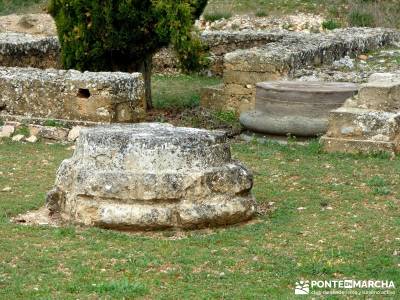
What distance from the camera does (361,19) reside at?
24734mm

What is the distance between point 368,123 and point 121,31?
4.16 m

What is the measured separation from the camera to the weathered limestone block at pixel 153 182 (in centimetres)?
856

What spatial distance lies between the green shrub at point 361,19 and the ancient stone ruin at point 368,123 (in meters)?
12.3

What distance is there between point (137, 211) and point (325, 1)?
19.3 metres

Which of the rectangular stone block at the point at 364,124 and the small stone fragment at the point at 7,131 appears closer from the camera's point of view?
the rectangular stone block at the point at 364,124

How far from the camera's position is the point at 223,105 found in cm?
1552

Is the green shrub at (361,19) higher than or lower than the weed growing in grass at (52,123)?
lower

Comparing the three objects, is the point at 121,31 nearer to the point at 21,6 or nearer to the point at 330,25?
the point at 330,25

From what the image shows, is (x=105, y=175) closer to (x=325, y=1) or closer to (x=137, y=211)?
(x=137, y=211)

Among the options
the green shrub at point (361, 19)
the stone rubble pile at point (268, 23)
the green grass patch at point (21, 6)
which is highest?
the green shrub at point (361, 19)

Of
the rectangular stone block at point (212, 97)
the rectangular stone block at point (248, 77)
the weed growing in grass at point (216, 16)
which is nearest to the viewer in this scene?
the rectangular stone block at point (248, 77)

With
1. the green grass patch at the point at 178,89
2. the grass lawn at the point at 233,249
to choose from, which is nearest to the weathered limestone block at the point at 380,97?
the grass lawn at the point at 233,249
